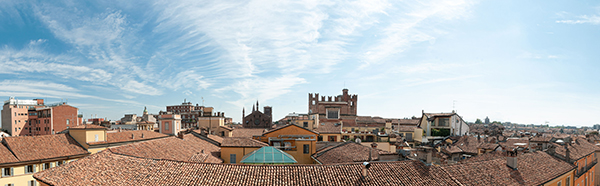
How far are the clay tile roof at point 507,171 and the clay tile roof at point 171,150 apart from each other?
57.7 ft

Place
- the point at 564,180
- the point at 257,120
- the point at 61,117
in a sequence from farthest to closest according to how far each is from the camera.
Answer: the point at 257,120 → the point at 61,117 → the point at 564,180

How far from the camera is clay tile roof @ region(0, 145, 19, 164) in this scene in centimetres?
2478

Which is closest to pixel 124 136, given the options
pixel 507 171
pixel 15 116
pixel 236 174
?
pixel 236 174

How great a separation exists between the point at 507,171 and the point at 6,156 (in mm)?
38114

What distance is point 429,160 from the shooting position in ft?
53.8

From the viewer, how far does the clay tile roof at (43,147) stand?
2662 cm

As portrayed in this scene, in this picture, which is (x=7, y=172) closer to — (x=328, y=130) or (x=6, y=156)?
(x=6, y=156)

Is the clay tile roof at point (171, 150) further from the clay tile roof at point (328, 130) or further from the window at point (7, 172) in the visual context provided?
the clay tile roof at point (328, 130)

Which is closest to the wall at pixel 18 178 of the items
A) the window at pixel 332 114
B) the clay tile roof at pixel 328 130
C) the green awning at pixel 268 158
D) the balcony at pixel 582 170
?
the green awning at pixel 268 158

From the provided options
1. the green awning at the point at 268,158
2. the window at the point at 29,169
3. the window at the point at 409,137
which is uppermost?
the green awning at the point at 268,158

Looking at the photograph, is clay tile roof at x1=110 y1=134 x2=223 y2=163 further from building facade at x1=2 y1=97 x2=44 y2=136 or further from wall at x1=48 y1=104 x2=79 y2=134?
building facade at x1=2 y1=97 x2=44 y2=136

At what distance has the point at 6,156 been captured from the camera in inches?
995

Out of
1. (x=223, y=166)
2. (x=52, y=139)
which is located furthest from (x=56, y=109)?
(x=223, y=166)

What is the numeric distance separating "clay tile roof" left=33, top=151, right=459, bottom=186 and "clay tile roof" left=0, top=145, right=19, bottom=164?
1420 centimetres
